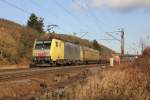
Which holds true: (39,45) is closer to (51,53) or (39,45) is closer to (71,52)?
(51,53)

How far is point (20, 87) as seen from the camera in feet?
59.3

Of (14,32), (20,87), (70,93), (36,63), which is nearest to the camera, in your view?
(70,93)

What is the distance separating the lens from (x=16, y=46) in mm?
57625

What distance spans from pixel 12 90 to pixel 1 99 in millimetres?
4003

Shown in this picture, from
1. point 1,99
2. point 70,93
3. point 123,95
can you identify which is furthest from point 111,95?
point 1,99

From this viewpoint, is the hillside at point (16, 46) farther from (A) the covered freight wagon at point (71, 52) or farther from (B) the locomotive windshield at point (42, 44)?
(B) the locomotive windshield at point (42, 44)

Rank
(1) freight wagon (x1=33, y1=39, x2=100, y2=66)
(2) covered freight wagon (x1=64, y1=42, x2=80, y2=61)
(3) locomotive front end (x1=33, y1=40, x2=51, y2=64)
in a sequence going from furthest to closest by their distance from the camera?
(2) covered freight wagon (x1=64, y1=42, x2=80, y2=61), (1) freight wagon (x1=33, y1=39, x2=100, y2=66), (3) locomotive front end (x1=33, y1=40, x2=51, y2=64)

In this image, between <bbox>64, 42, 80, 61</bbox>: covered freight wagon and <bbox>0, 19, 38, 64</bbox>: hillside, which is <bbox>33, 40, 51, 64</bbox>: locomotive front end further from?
<bbox>0, 19, 38, 64</bbox>: hillside

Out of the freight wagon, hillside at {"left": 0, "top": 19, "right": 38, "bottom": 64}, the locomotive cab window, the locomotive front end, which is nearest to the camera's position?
the locomotive front end

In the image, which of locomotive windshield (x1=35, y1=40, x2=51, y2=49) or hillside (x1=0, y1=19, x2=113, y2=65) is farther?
hillside (x1=0, y1=19, x2=113, y2=65)

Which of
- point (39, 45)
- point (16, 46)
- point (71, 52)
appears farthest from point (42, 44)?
point (16, 46)

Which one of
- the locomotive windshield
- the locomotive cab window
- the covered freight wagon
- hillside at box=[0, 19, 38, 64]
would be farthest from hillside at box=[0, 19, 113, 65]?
the locomotive windshield

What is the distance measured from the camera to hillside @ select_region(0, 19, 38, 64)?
5216cm

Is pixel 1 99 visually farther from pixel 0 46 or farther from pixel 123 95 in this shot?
pixel 0 46
